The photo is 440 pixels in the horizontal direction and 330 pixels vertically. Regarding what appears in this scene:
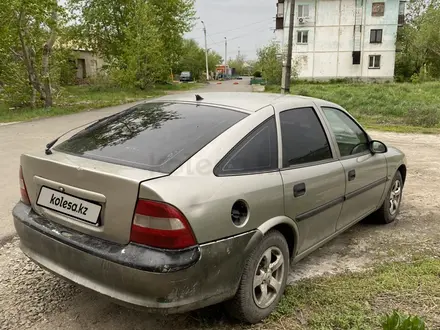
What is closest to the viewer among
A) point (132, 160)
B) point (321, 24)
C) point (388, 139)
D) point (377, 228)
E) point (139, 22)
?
point (132, 160)

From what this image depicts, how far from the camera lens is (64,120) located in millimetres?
14453

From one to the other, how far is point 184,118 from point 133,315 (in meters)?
1.46

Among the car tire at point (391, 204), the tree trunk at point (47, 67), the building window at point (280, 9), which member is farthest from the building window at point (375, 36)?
the car tire at point (391, 204)

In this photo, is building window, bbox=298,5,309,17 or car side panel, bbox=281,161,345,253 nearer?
car side panel, bbox=281,161,345,253

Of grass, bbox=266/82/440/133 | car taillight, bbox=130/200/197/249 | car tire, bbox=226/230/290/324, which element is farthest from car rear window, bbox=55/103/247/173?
grass, bbox=266/82/440/133

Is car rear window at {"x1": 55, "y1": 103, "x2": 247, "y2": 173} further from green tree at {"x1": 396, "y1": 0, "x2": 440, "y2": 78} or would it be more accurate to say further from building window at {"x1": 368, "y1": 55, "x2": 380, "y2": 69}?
building window at {"x1": 368, "y1": 55, "x2": 380, "y2": 69}

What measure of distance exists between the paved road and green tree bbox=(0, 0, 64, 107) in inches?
93.7

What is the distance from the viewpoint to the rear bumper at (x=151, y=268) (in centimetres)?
217

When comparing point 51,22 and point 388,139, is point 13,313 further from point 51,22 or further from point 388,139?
point 51,22

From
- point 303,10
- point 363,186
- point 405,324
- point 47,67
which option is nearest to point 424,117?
point 363,186

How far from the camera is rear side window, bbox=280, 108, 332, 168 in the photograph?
3.01 m

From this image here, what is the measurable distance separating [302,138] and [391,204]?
2125 millimetres

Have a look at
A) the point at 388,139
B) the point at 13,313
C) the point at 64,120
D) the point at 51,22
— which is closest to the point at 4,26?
the point at 51,22

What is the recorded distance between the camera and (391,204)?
15.3 feet
